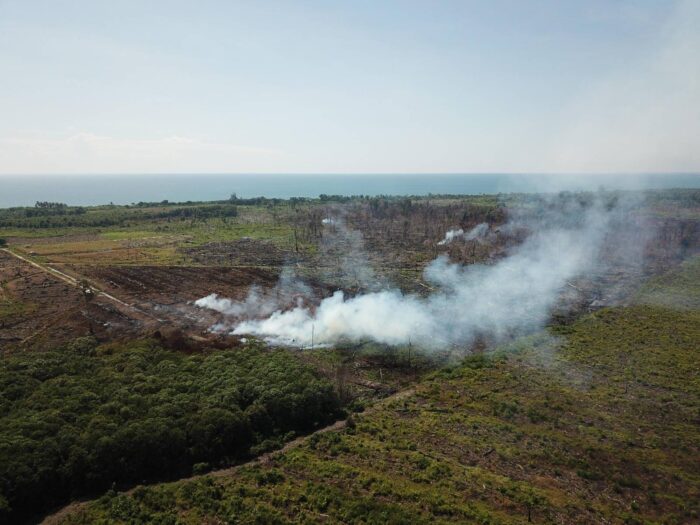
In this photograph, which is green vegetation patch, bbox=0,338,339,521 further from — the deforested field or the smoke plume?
the smoke plume

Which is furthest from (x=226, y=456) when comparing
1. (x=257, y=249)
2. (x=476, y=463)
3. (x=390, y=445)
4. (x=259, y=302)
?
(x=257, y=249)

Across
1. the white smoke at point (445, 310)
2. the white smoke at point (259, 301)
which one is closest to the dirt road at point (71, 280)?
the white smoke at point (259, 301)

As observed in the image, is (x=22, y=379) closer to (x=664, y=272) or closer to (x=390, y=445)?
(x=390, y=445)

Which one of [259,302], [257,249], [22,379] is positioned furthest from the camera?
[257,249]

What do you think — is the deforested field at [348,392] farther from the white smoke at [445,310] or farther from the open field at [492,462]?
the white smoke at [445,310]

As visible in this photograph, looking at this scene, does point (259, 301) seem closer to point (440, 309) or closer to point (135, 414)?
point (440, 309)

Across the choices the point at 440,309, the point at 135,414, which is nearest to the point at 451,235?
the point at 440,309
